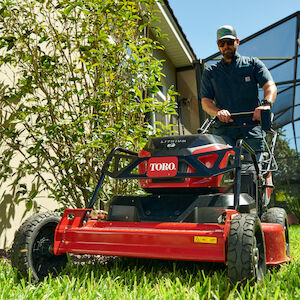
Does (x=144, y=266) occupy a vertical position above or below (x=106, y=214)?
below

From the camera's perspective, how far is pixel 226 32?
333 centimetres

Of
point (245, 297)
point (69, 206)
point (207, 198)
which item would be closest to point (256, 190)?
point (207, 198)

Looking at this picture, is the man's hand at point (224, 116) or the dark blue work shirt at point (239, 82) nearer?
the man's hand at point (224, 116)

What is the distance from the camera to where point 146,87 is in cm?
354

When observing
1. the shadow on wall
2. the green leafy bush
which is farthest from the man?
the shadow on wall

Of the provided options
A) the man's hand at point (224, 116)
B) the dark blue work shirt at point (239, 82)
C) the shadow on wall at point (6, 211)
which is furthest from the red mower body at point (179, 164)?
the shadow on wall at point (6, 211)

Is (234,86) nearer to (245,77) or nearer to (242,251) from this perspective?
(245,77)

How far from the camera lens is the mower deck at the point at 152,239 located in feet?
6.45

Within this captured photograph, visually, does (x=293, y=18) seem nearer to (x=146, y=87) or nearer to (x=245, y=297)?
(x=146, y=87)

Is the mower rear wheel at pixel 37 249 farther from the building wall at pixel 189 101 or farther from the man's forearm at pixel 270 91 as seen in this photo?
the building wall at pixel 189 101

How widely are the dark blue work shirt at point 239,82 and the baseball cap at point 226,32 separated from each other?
8.9 inches

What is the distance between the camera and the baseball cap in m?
3.32

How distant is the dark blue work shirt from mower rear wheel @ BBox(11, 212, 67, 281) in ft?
5.69

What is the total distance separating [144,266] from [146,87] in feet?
5.22
